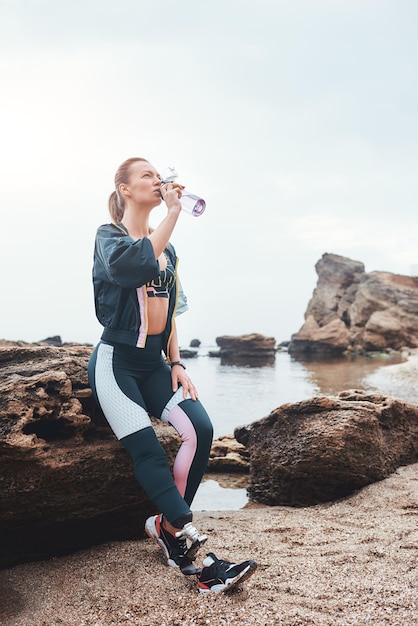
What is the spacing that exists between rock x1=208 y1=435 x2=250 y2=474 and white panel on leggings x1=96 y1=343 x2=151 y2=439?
415 cm

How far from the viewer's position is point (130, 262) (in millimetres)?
3152

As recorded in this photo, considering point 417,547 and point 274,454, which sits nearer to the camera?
point 417,547

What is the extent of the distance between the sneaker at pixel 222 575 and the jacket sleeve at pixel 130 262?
5.61ft

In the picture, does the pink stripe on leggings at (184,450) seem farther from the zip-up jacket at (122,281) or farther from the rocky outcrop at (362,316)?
the rocky outcrop at (362,316)

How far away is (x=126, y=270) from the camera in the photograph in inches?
125

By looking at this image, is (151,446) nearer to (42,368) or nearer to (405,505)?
(42,368)

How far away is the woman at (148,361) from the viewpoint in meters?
3.11

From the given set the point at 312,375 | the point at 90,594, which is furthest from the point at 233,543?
the point at 312,375

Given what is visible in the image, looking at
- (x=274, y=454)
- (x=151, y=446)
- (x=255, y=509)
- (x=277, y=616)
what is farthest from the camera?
(x=274, y=454)

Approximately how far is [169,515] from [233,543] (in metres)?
0.99

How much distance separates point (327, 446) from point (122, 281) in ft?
9.74

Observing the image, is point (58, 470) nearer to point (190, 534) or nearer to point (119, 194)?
point (190, 534)

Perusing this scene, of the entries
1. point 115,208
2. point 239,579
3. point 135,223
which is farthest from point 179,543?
point 115,208

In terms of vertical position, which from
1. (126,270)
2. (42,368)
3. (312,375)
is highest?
(126,270)
